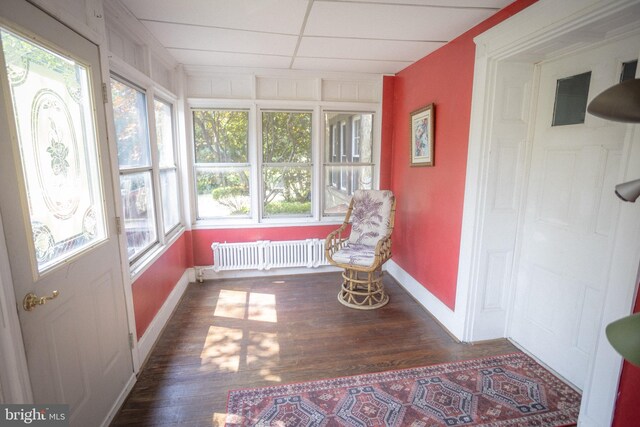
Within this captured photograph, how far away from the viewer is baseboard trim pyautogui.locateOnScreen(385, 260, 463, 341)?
2.68 metres

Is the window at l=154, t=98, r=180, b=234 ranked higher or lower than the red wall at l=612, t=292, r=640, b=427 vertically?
higher

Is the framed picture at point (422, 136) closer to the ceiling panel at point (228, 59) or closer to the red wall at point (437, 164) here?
the red wall at point (437, 164)

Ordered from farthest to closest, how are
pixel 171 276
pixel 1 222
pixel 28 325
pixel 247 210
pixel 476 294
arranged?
pixel 247 210
pixel 171 276
pixel 476 294
pixel 28 325
pixel 1 222

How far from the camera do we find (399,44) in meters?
2.71

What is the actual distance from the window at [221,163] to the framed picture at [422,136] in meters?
1.98

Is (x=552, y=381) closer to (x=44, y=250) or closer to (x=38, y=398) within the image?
(x=38, y=398)

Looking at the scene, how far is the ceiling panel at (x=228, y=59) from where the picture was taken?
9.96 ft

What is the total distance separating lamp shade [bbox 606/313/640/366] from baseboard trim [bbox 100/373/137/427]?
2.30 metres

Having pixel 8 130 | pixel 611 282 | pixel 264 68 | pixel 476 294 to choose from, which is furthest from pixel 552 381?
pixel 264 68

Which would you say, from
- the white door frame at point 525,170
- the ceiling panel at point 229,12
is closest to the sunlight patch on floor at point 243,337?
the white door frame at point 525,170

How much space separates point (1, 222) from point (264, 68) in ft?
10.0

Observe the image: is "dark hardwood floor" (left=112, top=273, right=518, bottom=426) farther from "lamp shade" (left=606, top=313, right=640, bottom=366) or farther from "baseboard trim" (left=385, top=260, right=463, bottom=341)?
"lamp shade" (left=606, top=313, right=640, bottom=366)

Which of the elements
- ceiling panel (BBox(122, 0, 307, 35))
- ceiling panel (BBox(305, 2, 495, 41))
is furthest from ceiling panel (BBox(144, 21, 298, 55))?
ceiling panel (BBox(305, 2, 495, 41))

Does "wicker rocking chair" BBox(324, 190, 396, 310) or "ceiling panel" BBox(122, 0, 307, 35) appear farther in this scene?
"wicker rocking chair" BBox(324, 190, 396, 310)
